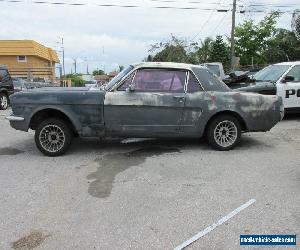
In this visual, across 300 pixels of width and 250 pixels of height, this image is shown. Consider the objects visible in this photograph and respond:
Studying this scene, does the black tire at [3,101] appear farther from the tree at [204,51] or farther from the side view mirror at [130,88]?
the tree at [204,51]

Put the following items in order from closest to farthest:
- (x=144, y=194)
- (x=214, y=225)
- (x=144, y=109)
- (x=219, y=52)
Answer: (x=214, y=225)
(x=144, y=194)
(x=144, y=109)
(x=219, y=52)

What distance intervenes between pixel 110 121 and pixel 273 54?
2940 centimetres

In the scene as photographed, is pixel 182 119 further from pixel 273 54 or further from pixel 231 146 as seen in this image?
pixel 273 54

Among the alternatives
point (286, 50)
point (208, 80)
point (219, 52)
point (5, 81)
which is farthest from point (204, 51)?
point (208, 80)

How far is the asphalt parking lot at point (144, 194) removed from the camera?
3922 millimetres

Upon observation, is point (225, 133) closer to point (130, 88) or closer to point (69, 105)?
point (130, 88)

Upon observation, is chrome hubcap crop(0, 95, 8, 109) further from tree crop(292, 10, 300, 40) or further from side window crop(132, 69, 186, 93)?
tree crop(292, 10, 300, 40)

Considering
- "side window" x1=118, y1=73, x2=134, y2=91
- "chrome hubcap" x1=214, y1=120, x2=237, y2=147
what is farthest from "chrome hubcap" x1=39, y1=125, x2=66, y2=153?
"chrome hubcap" x1=214, y1=120, x2=237, y2=147

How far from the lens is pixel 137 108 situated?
691cm

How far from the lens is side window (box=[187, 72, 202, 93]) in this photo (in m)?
7.10

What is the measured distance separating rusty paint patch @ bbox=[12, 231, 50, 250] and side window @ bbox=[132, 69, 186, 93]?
3569 millimetres

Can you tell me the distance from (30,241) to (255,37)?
39811 millimetres

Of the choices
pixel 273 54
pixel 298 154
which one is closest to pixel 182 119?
pixel 298 154

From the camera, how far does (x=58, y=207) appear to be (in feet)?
15.1
